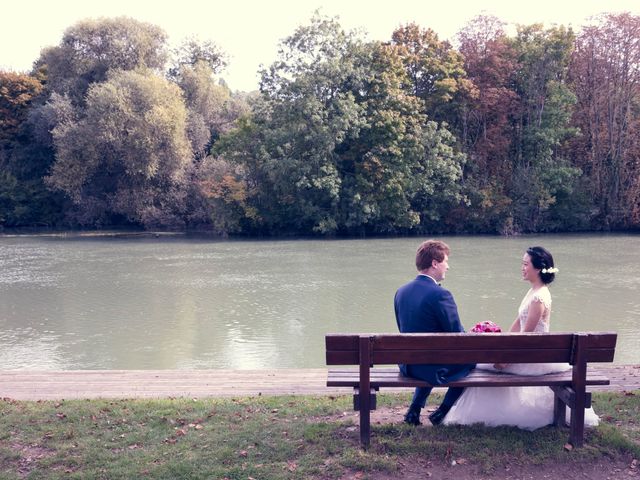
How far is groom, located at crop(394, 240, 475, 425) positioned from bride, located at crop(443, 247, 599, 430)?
0.13m

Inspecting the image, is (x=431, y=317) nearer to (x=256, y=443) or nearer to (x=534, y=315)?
(x=534, y=315)

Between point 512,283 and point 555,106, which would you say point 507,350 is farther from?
point 555,106

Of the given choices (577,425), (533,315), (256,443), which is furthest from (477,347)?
(256,443)

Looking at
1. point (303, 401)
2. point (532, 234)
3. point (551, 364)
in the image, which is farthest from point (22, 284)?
point (532, 234)

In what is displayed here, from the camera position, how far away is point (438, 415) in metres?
4.53

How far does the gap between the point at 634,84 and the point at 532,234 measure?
28.8ft

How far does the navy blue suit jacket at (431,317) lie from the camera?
4.23 metres

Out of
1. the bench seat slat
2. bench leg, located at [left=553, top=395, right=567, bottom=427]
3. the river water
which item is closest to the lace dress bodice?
the bench seat slat

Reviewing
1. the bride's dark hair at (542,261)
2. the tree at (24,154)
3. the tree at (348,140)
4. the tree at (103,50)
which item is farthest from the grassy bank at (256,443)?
the tree at (24,154)

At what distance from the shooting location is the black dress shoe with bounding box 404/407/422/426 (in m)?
4.55

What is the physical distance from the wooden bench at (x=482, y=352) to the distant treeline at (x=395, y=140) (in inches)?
1044

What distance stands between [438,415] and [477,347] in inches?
29.1

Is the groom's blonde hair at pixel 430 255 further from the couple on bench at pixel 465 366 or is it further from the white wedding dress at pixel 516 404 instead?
the white wedding dress at pixel 516 404

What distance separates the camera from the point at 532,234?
3325 centimetres
